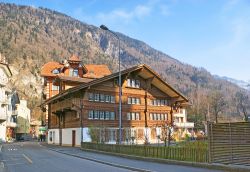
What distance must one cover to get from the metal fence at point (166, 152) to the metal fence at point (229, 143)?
912 mm

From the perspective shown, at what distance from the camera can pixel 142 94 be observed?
2413 inches

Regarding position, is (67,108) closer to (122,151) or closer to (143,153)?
(122,151)

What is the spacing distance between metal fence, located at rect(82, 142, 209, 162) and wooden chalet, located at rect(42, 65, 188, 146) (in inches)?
472

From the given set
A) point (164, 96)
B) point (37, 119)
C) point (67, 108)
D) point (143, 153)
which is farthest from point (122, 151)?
point (37, 119)

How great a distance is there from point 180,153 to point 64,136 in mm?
36767

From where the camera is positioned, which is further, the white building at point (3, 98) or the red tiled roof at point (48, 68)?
the white building at point (3, 98)

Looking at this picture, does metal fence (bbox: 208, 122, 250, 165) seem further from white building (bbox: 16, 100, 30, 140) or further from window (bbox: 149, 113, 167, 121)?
white building (bbox: 16, 100, 30, 140)

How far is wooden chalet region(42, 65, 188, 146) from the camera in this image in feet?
168

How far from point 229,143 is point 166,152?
20.9ft

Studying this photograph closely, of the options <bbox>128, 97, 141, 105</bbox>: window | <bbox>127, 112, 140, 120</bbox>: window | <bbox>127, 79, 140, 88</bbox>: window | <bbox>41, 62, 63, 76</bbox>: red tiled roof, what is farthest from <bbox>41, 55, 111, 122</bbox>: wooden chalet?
<bbox>127, 112, 140, 120</bbox>: window

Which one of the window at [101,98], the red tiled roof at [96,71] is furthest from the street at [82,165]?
the red tiled roof at [96,71]

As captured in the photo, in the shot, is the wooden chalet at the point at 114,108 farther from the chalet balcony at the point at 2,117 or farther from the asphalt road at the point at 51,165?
the chalet balcony at the point at 2,117

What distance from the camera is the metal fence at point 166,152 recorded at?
2104 centimetres

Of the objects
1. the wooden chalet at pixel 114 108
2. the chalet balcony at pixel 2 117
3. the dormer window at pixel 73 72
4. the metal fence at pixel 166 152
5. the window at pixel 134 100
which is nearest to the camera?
the metal fence at pixel 166 152
